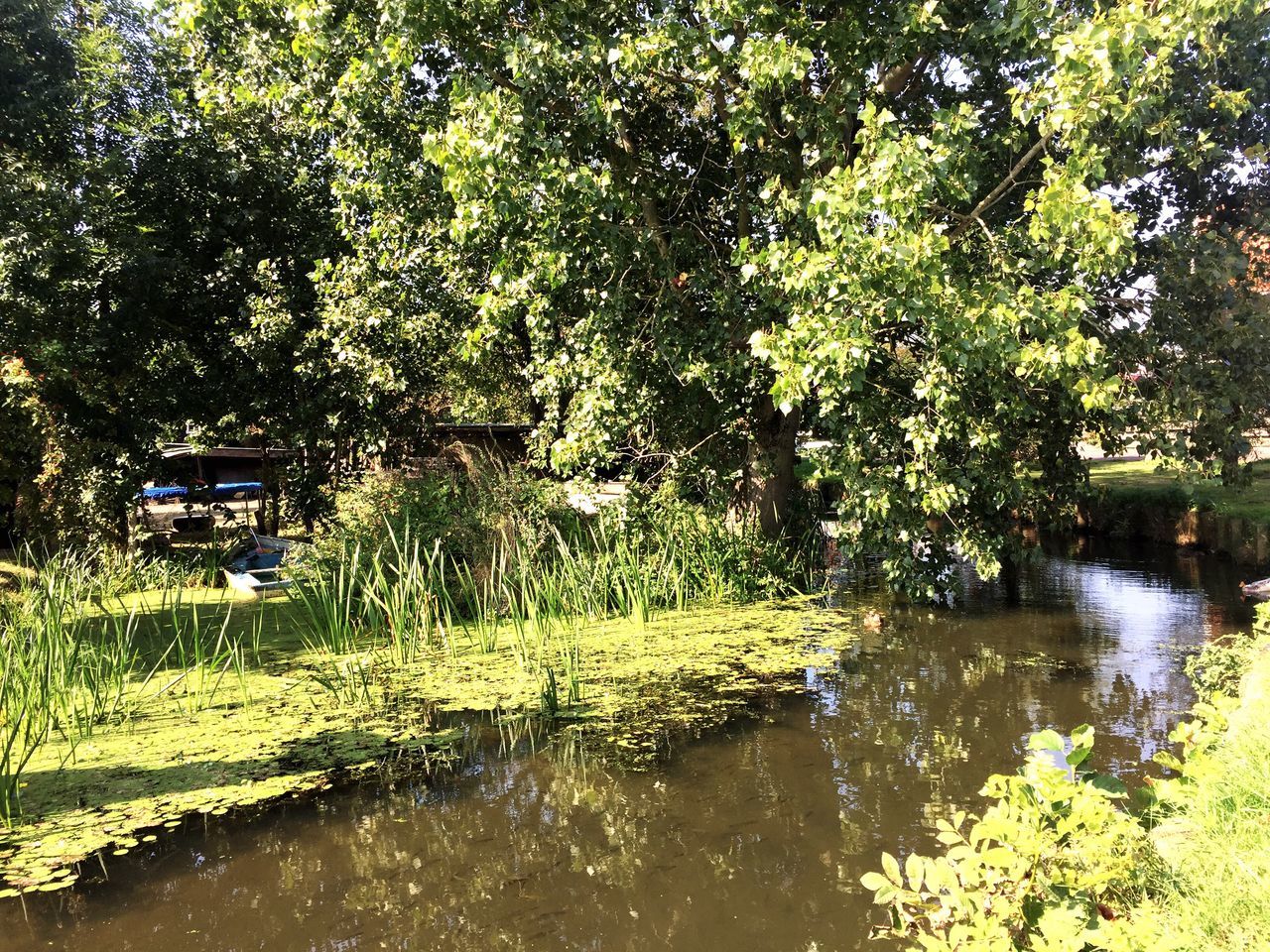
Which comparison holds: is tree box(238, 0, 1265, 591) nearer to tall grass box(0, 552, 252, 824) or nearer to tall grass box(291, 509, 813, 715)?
tall grass box(291, 509, 813, 715)

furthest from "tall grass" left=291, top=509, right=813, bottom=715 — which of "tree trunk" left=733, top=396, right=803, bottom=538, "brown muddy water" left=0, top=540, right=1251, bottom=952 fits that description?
"brown muddy water" left=0, top=540, right=1251, bottom=952

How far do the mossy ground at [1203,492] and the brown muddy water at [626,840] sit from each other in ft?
18.8

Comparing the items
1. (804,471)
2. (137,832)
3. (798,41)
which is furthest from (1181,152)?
(137,832)

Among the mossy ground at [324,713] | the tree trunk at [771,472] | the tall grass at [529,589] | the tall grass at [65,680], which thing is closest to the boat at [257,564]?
the tall grass at [529,589]

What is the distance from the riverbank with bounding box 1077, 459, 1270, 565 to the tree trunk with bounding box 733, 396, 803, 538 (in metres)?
3.85

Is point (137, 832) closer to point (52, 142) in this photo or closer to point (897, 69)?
point (897, 69)

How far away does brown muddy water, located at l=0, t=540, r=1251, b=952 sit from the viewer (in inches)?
130

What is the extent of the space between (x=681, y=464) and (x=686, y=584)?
4.53ft

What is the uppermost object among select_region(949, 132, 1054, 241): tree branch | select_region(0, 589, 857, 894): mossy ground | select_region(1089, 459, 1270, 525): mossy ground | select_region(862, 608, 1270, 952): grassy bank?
select_region(949, 132, 1054, 241): tree branch

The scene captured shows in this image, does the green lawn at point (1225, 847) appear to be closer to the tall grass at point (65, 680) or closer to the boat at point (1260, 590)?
the tall grass at point (65, 680)

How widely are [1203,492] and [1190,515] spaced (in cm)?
40

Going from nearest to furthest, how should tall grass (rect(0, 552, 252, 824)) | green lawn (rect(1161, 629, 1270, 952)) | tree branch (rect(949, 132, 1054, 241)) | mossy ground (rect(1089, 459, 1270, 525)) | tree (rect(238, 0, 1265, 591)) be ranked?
1. green lawn (rect(1161, 629, 1270, 952))
2. tall grass (rect(0, 552, 252, 824))
3. tree (rect(238, 0, 1265, 591))
4. tree branch (rect(949, 132, 1054, 241))
5. mossy ground (rect(1089, 459, 1270, 525))

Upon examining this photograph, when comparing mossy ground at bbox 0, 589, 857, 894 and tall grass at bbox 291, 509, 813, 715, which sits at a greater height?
tall grass at bbox 291, 509, 813, 715

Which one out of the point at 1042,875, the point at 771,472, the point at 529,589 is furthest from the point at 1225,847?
the point at 771,472
